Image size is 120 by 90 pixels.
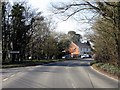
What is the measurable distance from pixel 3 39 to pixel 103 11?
105 ft

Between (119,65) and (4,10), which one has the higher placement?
(4,10)

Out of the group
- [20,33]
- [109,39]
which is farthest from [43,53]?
[109,39]

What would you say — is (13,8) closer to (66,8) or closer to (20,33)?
(20,33)

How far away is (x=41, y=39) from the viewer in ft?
253

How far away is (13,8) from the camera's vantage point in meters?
60.2

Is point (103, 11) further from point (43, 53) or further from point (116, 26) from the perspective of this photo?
point (43, 53)

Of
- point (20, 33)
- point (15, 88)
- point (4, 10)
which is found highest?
point (4, 10)

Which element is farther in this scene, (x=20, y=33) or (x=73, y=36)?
(x=73, y=36)

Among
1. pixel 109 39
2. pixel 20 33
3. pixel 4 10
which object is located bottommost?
pixel 109 39

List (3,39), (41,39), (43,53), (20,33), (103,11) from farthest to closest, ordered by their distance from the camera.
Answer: (43,53) → (41,39) → (20,33) → (3,39) → (103,11)

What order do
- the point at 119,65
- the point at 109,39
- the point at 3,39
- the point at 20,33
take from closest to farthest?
the point at 119,65
the point at 109,39
the point at 3,39
the point at 20,33

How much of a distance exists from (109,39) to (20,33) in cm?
2894

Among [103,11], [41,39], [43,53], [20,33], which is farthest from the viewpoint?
[43,53]

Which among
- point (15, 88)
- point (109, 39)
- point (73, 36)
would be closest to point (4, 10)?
point (109, 39)
